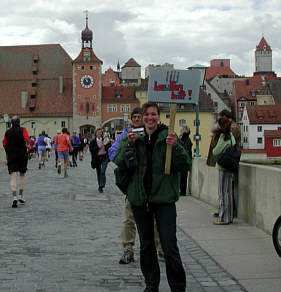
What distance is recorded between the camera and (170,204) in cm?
542

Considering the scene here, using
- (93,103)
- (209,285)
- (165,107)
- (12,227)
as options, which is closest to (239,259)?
(209,285)

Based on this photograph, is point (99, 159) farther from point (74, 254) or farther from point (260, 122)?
point (260, 122)

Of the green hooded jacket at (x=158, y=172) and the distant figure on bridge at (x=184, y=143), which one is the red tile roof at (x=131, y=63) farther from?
the green hooded jacket at (x=158, y=172)

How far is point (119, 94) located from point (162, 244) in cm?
9859

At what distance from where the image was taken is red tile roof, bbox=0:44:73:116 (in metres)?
102

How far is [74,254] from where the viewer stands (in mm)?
7680

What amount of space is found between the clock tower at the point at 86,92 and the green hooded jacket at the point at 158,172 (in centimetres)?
9423

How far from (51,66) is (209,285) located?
334 ft

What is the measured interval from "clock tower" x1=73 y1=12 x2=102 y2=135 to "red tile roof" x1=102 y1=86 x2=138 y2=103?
7.18 feet

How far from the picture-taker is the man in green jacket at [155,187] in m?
5.36

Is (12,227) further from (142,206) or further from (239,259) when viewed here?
(142,206)

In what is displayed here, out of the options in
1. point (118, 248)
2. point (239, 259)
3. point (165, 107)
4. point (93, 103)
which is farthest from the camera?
point (165, 107)

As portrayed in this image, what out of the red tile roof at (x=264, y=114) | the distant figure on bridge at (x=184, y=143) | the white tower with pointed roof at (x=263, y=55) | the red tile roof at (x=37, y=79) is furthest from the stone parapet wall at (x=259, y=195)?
the white tower with pointed roof at (x=263, y=55)

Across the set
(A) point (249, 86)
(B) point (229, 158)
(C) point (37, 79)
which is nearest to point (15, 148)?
(B) point (229, 158)
